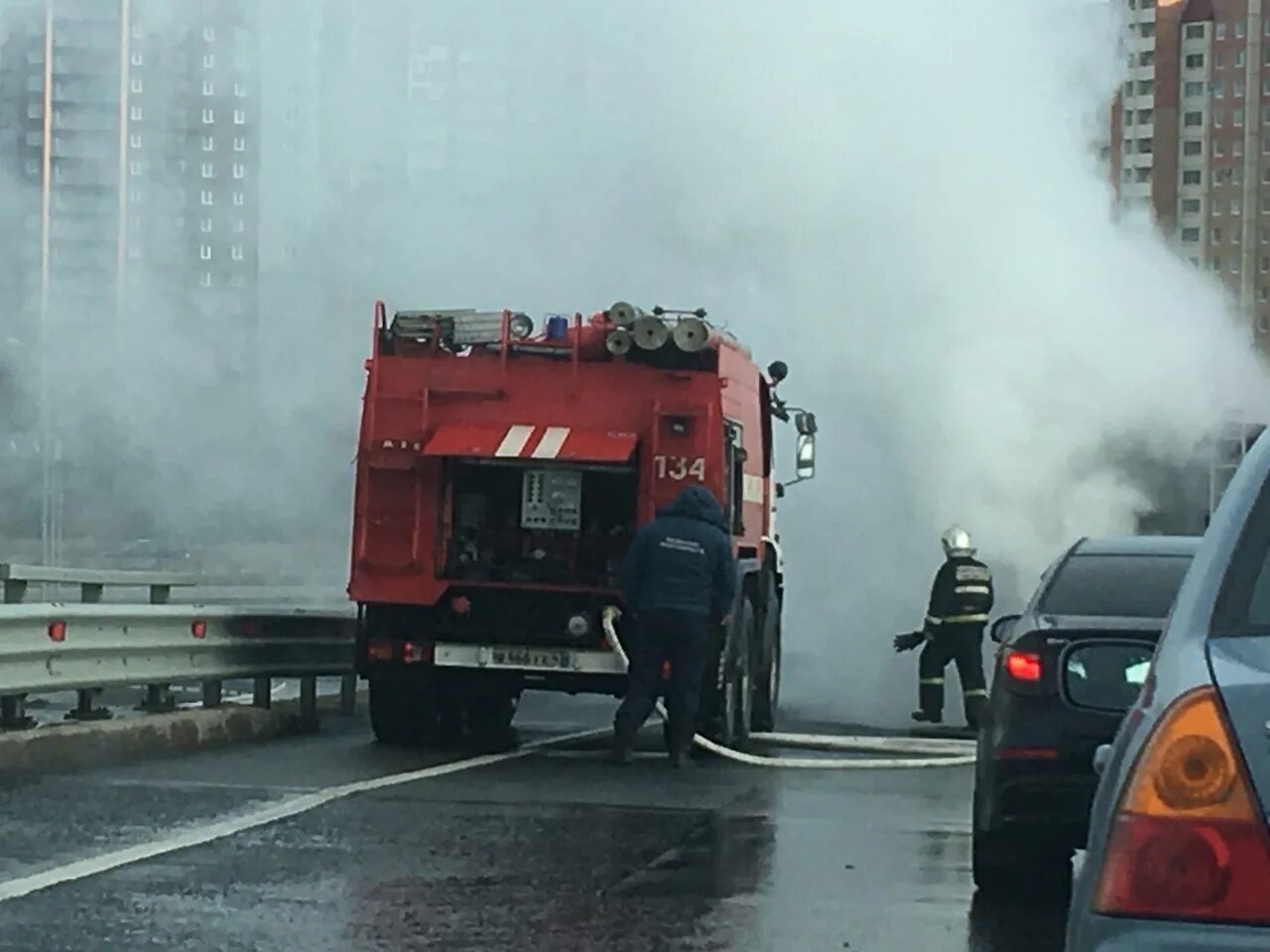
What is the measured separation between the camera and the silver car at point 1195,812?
3.30 m

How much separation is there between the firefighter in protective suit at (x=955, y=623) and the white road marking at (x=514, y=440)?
4348mm

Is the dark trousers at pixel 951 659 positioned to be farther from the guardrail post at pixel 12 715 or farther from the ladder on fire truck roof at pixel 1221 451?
the ladder on fire truck roof at pixel 1221 451

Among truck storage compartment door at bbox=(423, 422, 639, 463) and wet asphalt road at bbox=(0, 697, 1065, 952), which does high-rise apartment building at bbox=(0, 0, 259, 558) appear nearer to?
truck storage compartment door at bbox=(423, 422, 639, 463)

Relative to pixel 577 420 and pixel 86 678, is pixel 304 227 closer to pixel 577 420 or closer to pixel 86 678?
pixel 577 420

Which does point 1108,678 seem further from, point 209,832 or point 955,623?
point 955,623

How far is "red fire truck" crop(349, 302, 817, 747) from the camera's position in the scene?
47.3ft

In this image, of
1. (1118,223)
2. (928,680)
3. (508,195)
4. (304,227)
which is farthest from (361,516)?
(1118,223)

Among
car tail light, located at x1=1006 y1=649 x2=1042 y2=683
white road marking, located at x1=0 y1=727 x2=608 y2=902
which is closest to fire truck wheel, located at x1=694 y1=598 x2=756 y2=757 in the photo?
white road marking, located at x1=0 y1=727 x2=608 y2=902

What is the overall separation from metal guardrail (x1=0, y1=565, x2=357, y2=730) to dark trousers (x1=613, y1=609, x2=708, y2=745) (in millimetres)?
2541

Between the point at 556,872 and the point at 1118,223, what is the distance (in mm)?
21432

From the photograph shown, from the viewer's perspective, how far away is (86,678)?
1273 cm

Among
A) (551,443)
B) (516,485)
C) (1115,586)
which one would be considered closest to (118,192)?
(516,485)

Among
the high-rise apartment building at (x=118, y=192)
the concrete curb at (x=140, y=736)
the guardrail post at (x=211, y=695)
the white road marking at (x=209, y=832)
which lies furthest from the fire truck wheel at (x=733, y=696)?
the high-rise apartment building at (x=118, y=192)

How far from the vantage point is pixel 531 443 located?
14.4 metres
